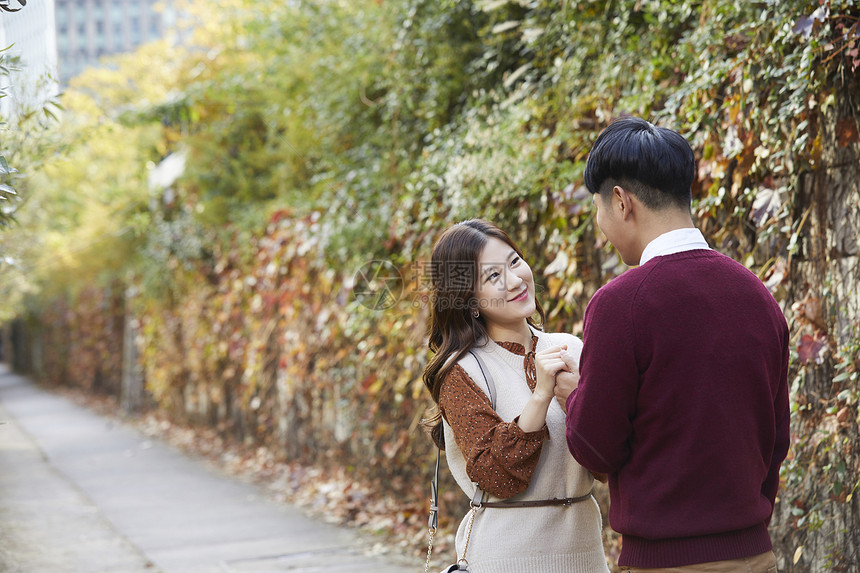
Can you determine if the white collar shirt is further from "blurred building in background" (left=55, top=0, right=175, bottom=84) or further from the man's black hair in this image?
"blurred building in background" (left=55, top=0, right=175, bottom=84)

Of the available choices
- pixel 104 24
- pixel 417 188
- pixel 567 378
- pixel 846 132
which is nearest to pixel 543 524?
pixel 567 378

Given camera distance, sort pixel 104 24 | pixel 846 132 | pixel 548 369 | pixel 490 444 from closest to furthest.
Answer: pixel 548 369 → pixel 490 444 → pixel 846 132 → pixel 104 24

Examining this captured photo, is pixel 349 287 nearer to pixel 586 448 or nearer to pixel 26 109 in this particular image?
pixel 26 109

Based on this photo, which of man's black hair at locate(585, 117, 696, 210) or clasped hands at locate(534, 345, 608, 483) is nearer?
man's black hair at locate(585, 117, 696, 210)

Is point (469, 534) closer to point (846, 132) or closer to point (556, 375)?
point (556, 375)

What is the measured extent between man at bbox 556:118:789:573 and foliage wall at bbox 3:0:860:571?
141cm

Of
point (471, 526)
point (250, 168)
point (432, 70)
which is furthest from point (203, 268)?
point (471, 526)

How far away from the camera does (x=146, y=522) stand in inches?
268

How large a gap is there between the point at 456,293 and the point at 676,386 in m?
0.82

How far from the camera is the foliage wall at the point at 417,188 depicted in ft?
10.4

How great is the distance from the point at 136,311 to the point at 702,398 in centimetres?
1346

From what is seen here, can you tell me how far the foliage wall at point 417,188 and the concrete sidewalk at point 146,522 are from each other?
847mm

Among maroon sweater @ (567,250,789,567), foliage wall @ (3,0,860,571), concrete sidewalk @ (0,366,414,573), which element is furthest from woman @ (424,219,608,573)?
concrete sidewalk @ (0,366,414,573)

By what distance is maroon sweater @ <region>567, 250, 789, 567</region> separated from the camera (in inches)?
68.4
